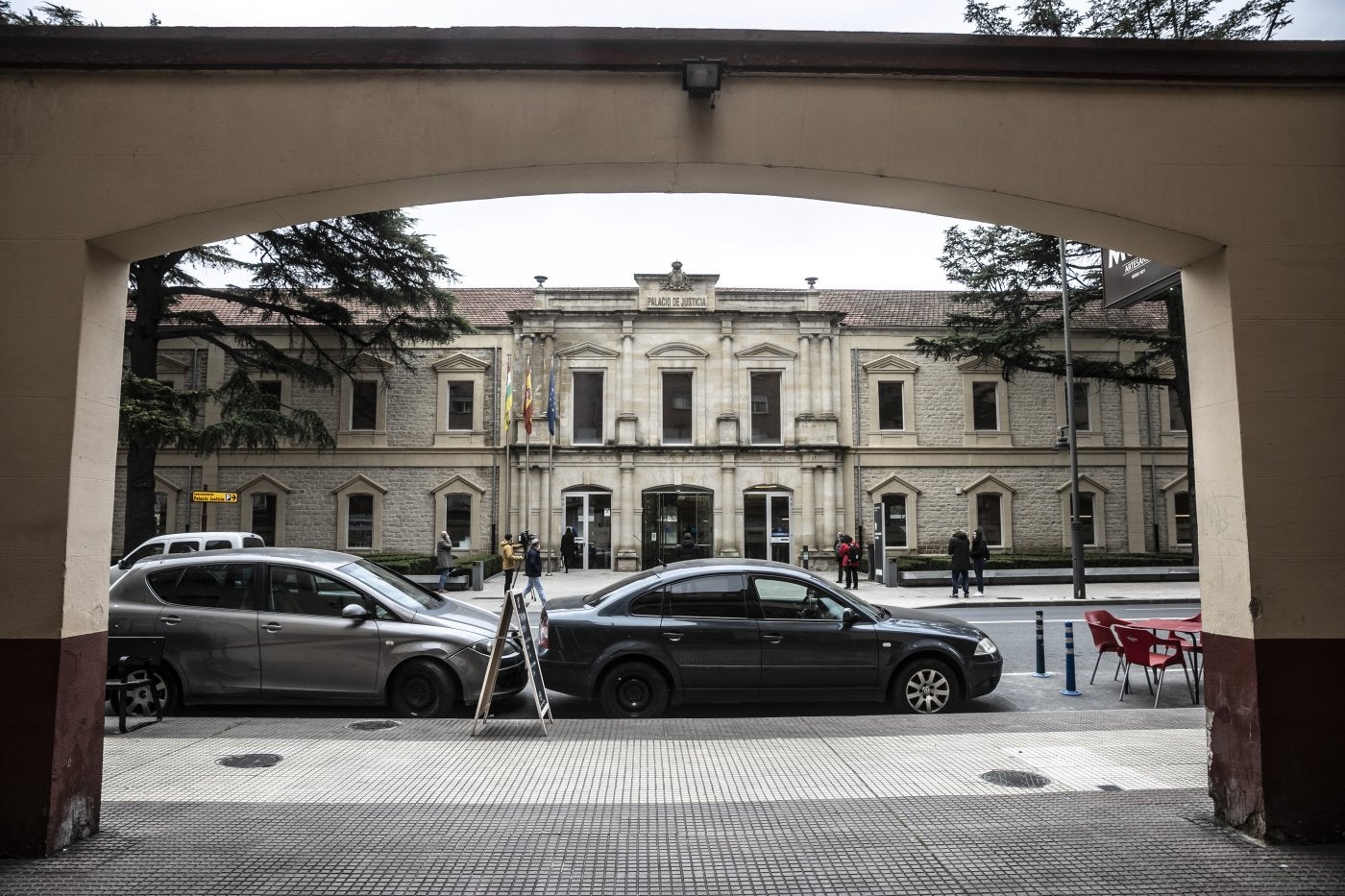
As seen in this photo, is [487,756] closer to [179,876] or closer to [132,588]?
[179,876]

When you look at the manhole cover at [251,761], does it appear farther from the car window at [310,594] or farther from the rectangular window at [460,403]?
the rectangular window at [460,403]

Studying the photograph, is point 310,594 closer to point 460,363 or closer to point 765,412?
point 460,363

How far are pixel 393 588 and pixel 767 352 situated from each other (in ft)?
84.5

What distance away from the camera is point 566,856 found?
4.84m

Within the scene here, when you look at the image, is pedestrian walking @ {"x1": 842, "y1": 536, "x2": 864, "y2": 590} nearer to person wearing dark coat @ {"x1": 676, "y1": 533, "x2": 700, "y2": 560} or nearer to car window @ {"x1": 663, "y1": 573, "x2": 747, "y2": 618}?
person wearing dark coat @ {"x1": 676, "y1": 533, "x2": 700, "y2": 560}

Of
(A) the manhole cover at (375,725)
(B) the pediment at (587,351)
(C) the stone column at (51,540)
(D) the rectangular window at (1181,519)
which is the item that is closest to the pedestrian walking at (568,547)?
(B) the pediment at (587,351)

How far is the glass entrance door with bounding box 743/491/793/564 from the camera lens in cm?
3331

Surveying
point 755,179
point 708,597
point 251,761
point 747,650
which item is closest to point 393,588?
point 251,761

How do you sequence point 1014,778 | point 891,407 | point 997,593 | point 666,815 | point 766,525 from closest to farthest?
Result: point 666,815
point 1014,778
point 997,593
point 766,525
point 891,407

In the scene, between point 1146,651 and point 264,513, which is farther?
point 264,513

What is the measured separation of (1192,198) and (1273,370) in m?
1.13

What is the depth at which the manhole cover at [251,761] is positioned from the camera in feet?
22.0

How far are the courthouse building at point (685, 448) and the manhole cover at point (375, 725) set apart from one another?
79.3ft

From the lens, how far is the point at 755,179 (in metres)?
5.69
